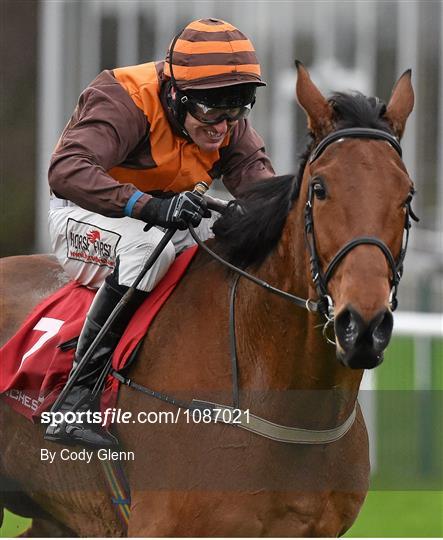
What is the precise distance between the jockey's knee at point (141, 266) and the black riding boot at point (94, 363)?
0.04 meters

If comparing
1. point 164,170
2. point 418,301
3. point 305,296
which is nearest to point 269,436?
point 305,296

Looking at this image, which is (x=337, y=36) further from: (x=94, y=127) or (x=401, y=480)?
(x=94, y=127)

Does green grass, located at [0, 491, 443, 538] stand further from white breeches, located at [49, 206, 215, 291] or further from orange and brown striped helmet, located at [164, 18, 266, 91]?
orange and brown striped helmet, located at [164, 18, 266, 91]

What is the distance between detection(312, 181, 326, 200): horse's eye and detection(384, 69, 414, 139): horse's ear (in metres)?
0.38

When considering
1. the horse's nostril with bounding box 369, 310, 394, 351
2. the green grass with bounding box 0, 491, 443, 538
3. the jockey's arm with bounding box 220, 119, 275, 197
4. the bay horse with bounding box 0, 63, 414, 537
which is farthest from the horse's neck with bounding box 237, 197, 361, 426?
the green grass with bounding box 0, 491, 443, 538

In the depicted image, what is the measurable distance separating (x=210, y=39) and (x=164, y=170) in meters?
0.54

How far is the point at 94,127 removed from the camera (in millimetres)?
4227

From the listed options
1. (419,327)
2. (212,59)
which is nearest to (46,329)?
(212,59)

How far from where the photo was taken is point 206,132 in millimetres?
4359

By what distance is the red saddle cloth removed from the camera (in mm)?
4219

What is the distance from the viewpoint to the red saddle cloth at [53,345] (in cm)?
422

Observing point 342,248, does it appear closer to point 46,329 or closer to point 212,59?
point 212,59

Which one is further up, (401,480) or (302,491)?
(302,491)

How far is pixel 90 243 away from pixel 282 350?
1.00 m
